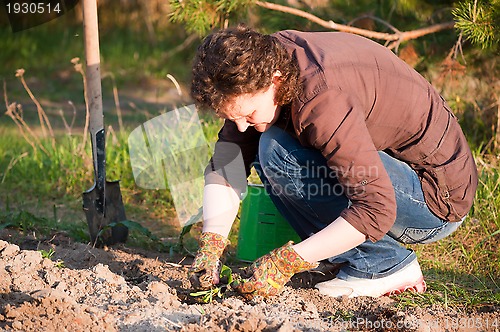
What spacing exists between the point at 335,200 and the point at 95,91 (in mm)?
1282

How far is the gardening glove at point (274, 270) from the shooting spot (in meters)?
2.30

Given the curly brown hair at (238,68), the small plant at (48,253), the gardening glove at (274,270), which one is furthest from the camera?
the small plant at (48,253)

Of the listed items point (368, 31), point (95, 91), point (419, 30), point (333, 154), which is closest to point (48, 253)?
point (95, 91)

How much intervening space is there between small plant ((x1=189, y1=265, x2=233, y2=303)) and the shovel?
826 mm

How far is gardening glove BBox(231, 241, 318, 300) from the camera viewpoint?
7.55 feet

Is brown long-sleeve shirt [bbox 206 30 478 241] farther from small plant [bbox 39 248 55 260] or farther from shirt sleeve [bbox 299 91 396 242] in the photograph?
small plant [bbox 39 248 55 260]

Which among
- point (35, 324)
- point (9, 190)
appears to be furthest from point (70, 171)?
point (35, 324)

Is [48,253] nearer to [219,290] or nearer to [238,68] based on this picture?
[219,290]

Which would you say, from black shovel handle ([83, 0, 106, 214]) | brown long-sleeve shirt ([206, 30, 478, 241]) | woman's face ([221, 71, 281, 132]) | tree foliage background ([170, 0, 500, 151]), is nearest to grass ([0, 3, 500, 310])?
tree foliage background ([170, 0, 500, 151])

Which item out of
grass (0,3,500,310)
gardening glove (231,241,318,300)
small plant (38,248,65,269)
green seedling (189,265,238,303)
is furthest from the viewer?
grass (0,3,500,310)

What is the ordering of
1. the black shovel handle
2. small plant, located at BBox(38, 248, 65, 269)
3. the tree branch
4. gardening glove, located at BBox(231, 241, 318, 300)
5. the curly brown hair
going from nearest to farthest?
1. the curly brown hair
2. gardening glove, located at BBox(231, 241, 318, 300)
3. small plant, located at BBox(38, 248, 65, 269)
4. the black shovel handle
5. the tree branch

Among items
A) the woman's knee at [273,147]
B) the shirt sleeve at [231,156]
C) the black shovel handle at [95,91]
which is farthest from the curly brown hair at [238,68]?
the black shovel handle at [95,91]

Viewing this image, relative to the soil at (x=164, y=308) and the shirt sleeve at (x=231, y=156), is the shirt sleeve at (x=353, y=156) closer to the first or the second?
the soil at (x=164, y=308)

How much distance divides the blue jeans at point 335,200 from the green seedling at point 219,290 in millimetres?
366
